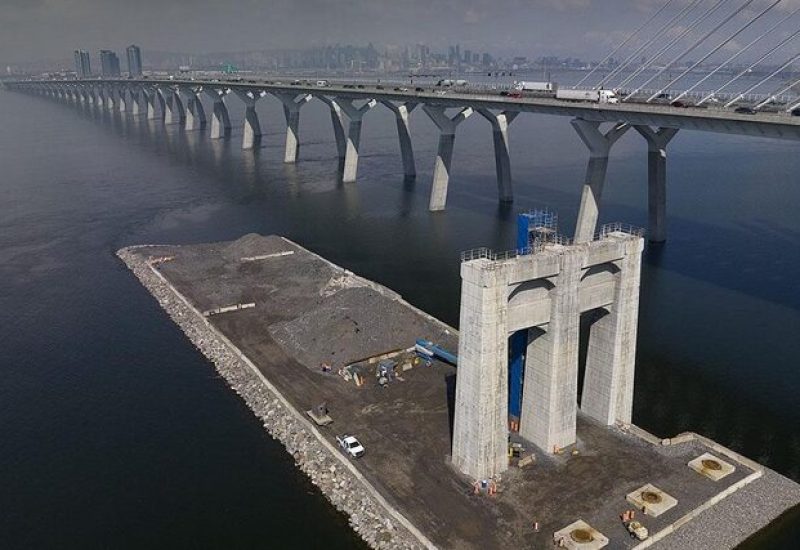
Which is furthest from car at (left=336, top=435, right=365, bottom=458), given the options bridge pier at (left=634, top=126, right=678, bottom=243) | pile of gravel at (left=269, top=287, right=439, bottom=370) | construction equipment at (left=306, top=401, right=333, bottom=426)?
bridge pier at (left=634, top=126, right=678, bottom=243)

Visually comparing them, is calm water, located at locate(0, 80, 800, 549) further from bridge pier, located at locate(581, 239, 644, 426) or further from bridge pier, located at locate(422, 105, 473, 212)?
bridge pier, located at locate(581, 239, 644, 426)

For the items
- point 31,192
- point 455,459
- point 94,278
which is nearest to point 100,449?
point 455,459

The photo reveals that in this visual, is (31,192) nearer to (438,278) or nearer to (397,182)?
→ (397,182)

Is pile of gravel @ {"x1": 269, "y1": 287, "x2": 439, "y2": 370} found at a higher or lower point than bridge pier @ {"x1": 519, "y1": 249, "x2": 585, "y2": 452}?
lower

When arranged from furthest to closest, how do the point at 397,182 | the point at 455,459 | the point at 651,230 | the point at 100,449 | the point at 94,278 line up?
the point at 397,182 < the point at 651,230 < the point at 94,278 < the point at 100,449 < the point at 455,459

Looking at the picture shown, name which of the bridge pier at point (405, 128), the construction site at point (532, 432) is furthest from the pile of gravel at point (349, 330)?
the bridge pier at point (405, 128)

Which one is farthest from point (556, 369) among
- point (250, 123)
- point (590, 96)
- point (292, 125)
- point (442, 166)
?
point (250, 123)
